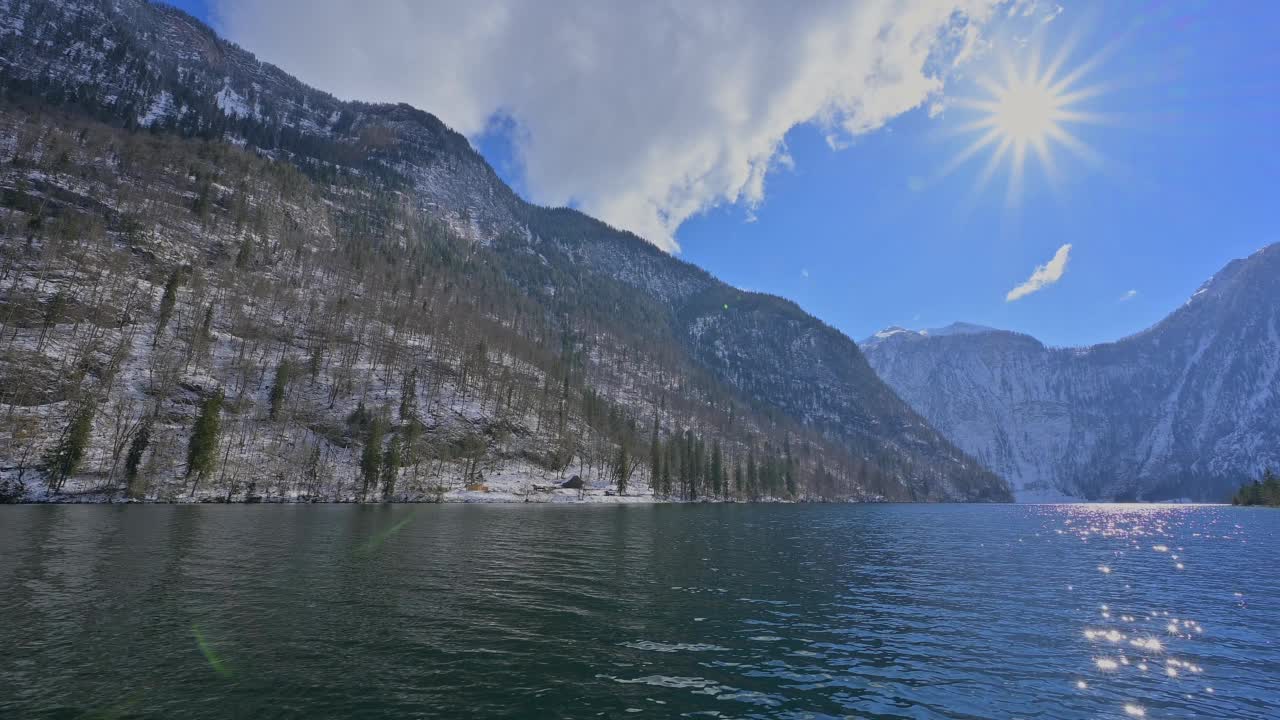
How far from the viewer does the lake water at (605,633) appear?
51.3 feet

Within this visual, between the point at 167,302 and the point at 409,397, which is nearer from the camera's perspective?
the point at 167,302

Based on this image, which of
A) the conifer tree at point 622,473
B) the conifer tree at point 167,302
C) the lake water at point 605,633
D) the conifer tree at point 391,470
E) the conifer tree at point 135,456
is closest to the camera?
the lake water at point 605,633

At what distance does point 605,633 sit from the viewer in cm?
2250

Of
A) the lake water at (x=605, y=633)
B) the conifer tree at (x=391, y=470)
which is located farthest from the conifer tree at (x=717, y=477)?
the lake water at (x=605, y=633)

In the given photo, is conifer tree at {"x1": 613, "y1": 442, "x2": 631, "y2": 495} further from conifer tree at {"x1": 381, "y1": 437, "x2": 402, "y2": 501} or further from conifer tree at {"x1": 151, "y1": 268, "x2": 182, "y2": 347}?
conifer tree at {"x1": 151, "y1": 268, "x2": 182, "y2": 347}

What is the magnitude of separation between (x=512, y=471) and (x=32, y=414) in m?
98.4

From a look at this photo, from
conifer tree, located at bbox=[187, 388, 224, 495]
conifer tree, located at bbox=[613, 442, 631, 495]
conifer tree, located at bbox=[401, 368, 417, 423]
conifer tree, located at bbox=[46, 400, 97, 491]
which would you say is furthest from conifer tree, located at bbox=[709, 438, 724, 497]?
conifer tree, located at bbox=[46, 400, 97, 491]

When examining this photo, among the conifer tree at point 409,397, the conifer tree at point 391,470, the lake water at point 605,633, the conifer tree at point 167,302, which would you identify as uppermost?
the conifer tree at point 167,302

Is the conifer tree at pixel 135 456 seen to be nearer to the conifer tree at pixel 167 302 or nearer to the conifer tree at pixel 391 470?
the conifer tree at pixel 391 470

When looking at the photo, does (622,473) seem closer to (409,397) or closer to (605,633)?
(409,397)

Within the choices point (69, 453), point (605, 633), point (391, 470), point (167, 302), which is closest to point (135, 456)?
point (69, 453)


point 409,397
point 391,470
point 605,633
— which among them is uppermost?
point 409,397

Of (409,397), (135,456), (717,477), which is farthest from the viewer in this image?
(717,477)

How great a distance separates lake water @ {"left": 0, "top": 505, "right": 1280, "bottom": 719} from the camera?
51.3ft
